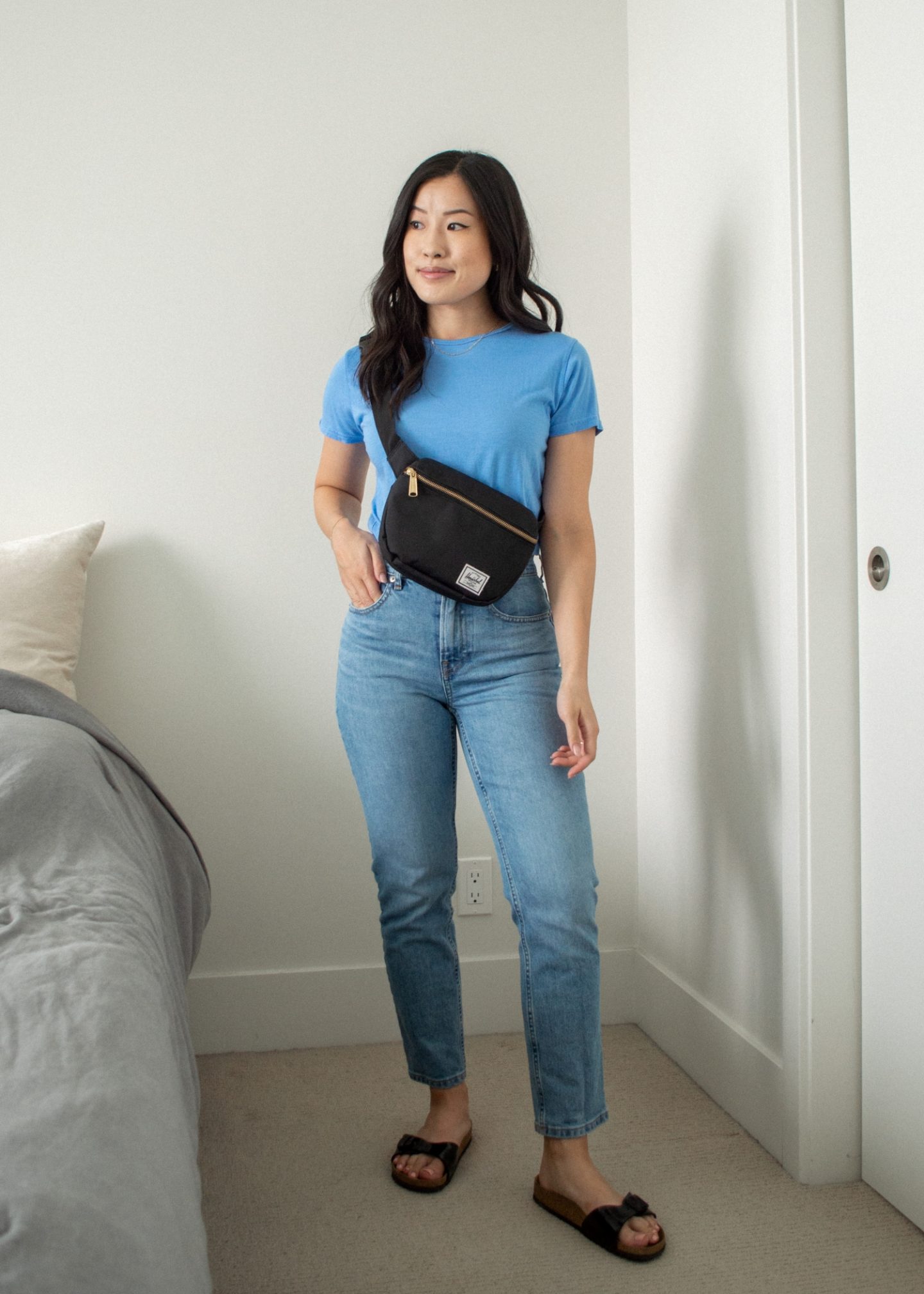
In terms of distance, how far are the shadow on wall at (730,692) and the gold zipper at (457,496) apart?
0.40m

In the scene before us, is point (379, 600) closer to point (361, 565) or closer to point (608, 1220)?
point (361, 565)

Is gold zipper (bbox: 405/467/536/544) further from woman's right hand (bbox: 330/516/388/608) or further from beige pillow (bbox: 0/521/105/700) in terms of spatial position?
beige pillow (bbox: 0/521/105/700)

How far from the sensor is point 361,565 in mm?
1359

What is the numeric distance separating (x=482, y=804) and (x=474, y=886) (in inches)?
25.0

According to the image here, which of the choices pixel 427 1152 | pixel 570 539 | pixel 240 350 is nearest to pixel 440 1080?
pixel 427 1152

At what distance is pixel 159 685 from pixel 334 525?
63 cm

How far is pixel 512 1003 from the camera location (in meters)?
1.93

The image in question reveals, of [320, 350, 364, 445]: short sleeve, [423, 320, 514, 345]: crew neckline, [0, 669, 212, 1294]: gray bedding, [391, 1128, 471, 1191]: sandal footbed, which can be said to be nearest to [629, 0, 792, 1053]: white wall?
[423, 320, 514, 345]: crew neckline

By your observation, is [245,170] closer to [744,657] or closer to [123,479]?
[123,479]

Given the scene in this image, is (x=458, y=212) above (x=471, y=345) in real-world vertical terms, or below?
above

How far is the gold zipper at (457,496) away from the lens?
1.29 m

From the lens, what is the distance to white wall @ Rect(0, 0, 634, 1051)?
1830 mm

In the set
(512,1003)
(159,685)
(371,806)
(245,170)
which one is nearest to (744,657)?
(371,806)

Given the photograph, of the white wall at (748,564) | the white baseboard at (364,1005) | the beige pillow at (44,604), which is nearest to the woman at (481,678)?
the white wall at (748,564)
